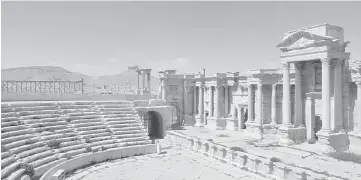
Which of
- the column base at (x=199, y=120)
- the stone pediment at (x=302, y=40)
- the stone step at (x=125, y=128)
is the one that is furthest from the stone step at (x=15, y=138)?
the column base at (x=199, y=120)

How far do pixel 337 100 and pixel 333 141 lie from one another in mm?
3272

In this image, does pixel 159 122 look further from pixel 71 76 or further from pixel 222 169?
pixel 71 76

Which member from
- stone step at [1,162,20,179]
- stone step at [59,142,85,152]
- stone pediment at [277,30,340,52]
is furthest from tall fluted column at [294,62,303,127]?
stone step at [1,162,20,179]

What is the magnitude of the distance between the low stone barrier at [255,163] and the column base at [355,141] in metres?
8.26

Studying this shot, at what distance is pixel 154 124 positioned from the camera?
31.4 meters

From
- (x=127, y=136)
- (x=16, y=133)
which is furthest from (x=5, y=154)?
(x=127, y=136)

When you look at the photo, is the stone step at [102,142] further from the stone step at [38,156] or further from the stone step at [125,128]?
the stone step at [38,156]

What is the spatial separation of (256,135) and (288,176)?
47.0 feet

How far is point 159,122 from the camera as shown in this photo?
3009cm

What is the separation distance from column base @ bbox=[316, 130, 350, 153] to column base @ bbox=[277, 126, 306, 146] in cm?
303

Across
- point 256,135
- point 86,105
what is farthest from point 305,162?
point 86,105

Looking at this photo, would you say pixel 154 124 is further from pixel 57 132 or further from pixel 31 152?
pixel 31 152

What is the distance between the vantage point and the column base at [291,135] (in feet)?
78.6

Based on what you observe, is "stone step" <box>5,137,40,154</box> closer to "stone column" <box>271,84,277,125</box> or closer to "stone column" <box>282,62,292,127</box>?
"stone column" <box>282,62,292,127</box>
